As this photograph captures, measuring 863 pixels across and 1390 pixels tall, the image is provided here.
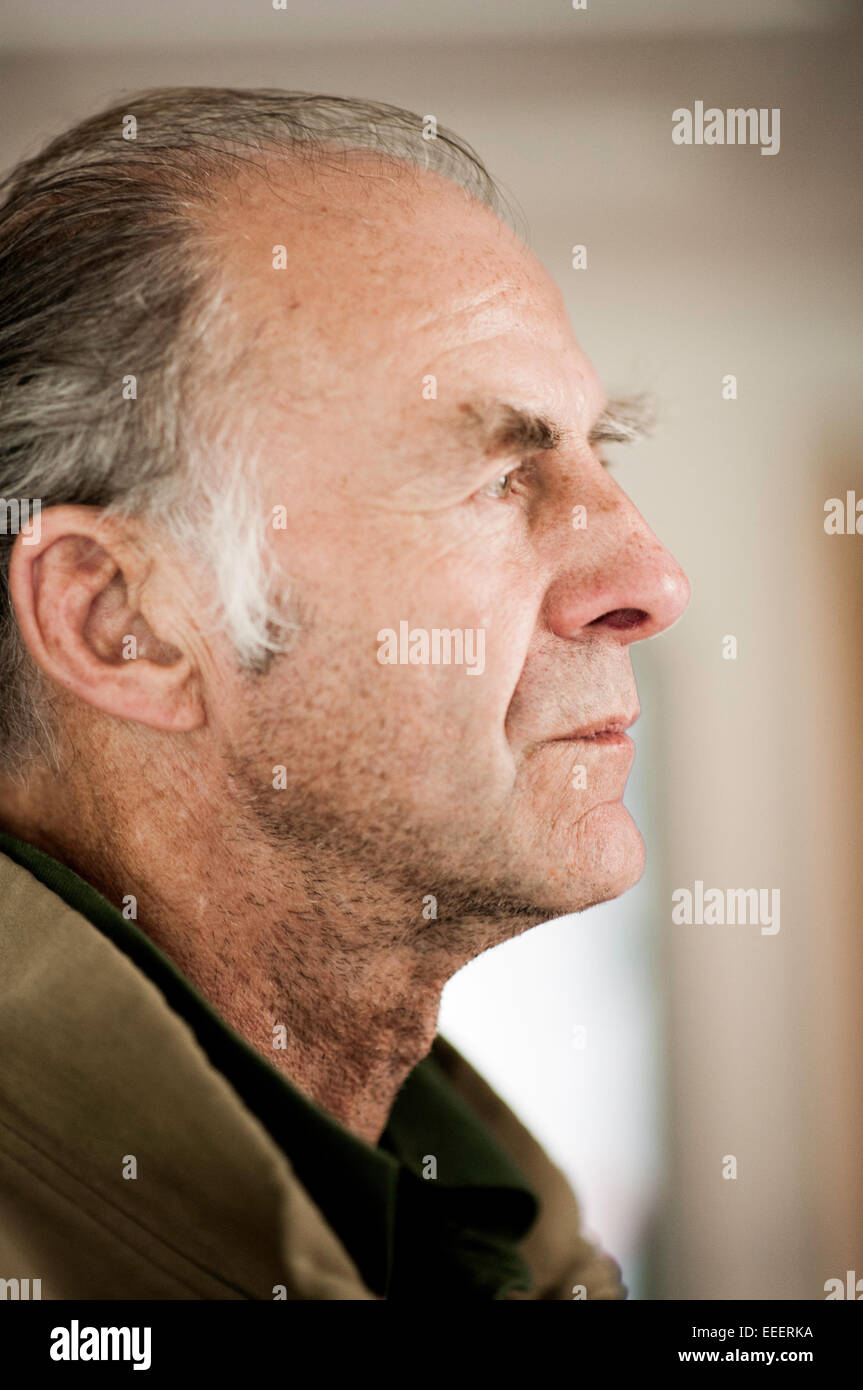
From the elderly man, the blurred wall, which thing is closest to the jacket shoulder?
the blurred wall

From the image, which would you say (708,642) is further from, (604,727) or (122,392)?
(122,392)

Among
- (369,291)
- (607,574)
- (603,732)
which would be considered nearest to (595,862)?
(603,732)

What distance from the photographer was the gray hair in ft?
2.92

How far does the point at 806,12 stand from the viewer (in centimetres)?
113

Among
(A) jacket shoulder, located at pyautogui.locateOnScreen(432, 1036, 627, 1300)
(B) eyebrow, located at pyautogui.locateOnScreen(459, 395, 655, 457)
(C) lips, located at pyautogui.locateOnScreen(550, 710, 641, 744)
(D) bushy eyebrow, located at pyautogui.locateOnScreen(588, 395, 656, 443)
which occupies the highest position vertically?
(D) bushy eyebrow, located at pyautogui.locateOnScreen(588, 395, 656, 443)

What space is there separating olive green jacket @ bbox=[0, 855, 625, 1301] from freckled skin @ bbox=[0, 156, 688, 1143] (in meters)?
0.13

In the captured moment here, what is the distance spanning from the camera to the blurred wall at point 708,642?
3.66 feet

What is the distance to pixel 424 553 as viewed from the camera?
0.92m

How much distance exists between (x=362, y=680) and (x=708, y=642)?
445 mm

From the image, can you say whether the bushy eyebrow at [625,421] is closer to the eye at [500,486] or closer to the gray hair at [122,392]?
the eye at [500,486]

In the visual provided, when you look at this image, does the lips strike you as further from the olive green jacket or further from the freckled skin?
the olive green jacket
